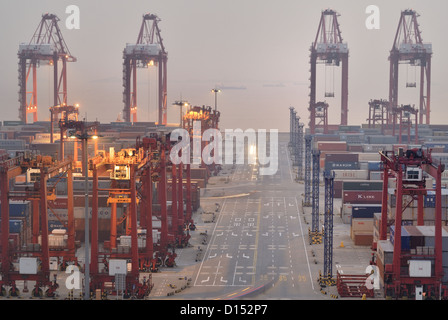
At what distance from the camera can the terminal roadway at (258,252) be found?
4138cm

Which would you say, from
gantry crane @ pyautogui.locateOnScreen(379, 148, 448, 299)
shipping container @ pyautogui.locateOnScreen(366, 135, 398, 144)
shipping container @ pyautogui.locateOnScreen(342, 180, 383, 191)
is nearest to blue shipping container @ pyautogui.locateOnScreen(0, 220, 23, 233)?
gantry crane @ pyautogui.locateOnScreen(379, 148, 448, 299)

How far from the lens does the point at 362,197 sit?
6725 cm

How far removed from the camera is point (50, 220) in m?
53.6

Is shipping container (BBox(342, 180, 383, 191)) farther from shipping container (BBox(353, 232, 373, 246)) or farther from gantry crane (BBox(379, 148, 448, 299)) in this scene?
gantry crane (BBox(379, 148, 448, 299))

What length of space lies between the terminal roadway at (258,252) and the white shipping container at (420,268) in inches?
210

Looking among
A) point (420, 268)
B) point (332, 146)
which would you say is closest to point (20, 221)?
point (420, 268)

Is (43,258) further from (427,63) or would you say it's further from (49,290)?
(427,63)

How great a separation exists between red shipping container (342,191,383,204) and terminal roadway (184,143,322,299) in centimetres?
493

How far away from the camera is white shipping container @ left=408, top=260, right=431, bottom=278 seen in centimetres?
3912
